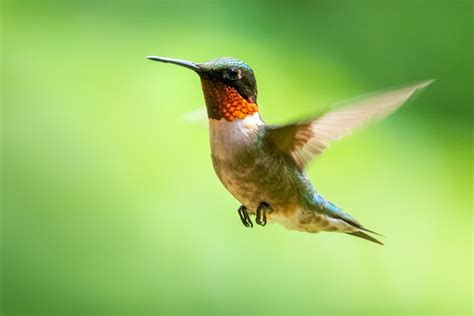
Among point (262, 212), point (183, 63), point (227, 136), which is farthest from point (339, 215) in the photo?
point (183, 63)

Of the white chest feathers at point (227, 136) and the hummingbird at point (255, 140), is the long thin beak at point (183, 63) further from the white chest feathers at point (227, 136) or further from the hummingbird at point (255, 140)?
the white chest feathers at point (227, 136)

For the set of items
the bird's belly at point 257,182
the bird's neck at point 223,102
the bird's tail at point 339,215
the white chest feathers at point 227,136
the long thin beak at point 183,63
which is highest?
the long thin beak at point 183,63

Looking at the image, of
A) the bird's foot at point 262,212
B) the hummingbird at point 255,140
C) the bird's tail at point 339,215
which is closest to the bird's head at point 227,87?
the hummingbird at point 255,140

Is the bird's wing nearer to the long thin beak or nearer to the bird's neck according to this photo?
the bird's neck

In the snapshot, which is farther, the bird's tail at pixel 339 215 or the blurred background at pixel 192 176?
the blurred background at pixel 192 176

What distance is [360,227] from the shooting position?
163 cm

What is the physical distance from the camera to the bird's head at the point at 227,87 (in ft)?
4.12

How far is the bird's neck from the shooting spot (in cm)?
127

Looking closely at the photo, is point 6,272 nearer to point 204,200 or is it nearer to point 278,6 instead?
point 204,200

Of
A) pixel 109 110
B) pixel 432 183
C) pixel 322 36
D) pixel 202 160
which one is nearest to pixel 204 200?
pixel 202 160

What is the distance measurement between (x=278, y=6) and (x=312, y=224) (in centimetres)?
226

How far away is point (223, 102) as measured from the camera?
131cm

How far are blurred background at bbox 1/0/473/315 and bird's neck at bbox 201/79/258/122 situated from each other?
4.84 ft

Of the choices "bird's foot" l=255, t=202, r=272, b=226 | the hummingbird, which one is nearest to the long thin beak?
the hummingbird
